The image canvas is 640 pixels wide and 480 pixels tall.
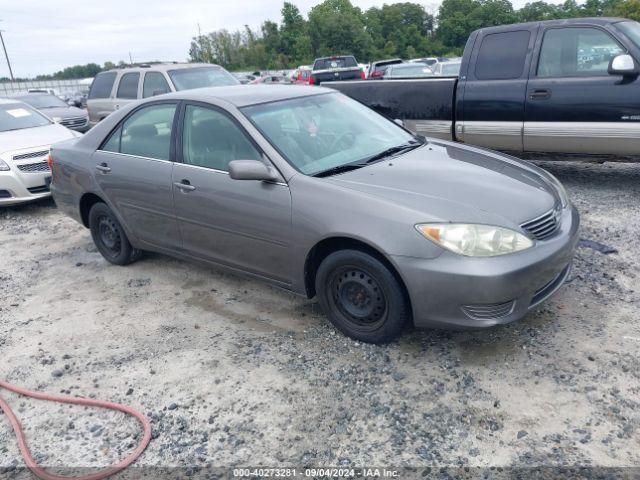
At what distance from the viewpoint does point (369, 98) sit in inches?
296

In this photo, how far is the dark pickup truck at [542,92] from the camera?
19.1ft

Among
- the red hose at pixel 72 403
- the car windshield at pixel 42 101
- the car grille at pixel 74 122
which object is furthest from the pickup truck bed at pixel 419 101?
the car windshield at pixel 42 101

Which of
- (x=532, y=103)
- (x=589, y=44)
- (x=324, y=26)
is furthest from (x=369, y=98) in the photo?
(x=324, y=26)

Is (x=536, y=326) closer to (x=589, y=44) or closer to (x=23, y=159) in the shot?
(x=589, y=44)

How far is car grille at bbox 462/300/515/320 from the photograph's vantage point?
3.03 meters

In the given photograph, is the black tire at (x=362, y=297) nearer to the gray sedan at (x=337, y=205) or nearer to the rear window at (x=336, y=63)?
the gray sedan at (x=337, y=205)

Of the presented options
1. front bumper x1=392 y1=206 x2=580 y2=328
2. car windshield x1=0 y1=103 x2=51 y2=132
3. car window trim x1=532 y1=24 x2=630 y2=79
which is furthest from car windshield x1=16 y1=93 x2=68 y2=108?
front bumper x1=392 y1=206 x2=580 y2=328

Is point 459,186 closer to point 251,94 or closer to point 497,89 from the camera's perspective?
point 251,94

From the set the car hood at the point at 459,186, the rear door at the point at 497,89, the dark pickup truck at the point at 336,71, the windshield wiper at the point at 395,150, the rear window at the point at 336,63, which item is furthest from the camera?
the rear window at the point at 336,63

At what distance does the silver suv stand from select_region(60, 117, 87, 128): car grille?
7.61 feet

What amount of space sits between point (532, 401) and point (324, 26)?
61758 mm

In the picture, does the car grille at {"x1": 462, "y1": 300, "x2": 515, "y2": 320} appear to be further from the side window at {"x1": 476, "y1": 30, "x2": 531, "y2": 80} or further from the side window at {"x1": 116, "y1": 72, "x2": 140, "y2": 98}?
the side window at {"x1": 116, "y1": 72, "x2": 140, "y2": 98}

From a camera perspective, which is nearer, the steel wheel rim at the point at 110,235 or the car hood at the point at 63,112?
the steel wheel rim at the point at 110,235

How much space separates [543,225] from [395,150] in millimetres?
1308
